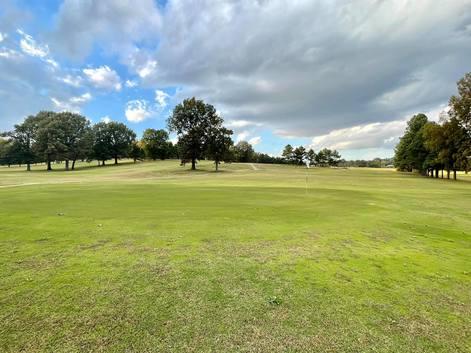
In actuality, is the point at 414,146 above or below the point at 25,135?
below

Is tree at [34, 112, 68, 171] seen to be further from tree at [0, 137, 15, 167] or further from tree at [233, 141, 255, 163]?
tree at [233, 141, 255, 163]

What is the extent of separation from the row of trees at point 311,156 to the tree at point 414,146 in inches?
2280

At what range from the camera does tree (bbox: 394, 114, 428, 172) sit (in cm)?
5875

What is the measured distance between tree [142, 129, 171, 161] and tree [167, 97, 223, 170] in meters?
45.8

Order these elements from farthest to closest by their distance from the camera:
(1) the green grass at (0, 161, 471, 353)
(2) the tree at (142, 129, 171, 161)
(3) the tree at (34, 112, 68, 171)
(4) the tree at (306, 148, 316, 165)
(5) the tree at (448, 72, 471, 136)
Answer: (4) the tree at (306, 148, 316, 165) < (2) the tree at (142, 129, 171, 161) < (3) the tree at (34, 112, 68, 171) < (5) the tree at (448, 72, 471, 136) < (1) the green grass at (0, 161, 471, 353)

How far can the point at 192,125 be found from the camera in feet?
196

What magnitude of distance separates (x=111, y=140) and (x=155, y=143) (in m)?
18.5

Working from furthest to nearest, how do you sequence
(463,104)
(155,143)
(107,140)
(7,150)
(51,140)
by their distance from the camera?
(155,143)
(107,140)
(7,150)
(51,140)
(463,104)

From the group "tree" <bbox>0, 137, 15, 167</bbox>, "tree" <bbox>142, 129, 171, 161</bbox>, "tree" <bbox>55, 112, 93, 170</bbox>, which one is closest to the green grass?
"tree" <bbox>55, 112, 93, 170</bbox>

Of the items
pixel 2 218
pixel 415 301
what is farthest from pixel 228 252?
pixel 2 218

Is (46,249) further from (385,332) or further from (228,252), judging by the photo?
(385,332)

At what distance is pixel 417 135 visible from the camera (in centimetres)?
5900

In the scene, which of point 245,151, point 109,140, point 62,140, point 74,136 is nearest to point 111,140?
point 109,140

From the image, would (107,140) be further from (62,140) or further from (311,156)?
(311,156)
